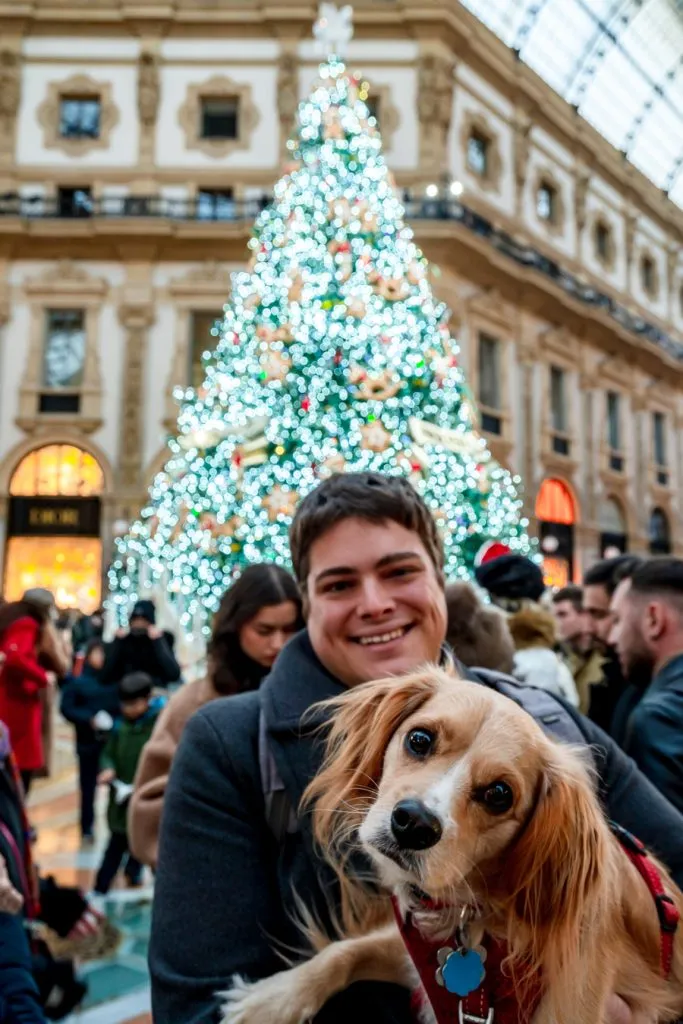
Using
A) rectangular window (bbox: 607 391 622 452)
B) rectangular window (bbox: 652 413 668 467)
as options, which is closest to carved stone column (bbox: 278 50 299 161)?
rectangular window (bbox: 607 391 622 452)

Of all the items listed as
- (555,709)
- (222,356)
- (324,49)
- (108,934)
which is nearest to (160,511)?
(222,356)

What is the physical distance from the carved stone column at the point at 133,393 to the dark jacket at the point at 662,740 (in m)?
18.3

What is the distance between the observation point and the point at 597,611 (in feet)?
15.1

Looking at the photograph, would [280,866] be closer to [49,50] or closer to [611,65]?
[49,50]

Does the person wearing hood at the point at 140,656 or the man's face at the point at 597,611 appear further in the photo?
the person wearing hood at the point at 140,656

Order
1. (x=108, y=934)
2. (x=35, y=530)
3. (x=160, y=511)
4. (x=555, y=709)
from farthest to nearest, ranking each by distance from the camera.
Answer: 1. (x=35, y=530)
2. (x=160, y=511)
3. (x=108, y=934)
4. (x=555, y=709)

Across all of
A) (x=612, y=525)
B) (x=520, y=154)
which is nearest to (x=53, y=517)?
(x=520, y=154)

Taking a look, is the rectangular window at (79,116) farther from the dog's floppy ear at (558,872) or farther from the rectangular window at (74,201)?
the dog's floppy ear at (558,872)

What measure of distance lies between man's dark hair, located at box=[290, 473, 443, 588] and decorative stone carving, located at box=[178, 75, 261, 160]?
860 inches

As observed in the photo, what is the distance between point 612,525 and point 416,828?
2653cm

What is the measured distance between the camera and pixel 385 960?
128 centimetres

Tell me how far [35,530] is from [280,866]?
1977cm

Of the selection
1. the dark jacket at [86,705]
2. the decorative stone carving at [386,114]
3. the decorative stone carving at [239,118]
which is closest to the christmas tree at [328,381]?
the dark jacket at [86,705]

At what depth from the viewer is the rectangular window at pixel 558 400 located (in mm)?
24531
